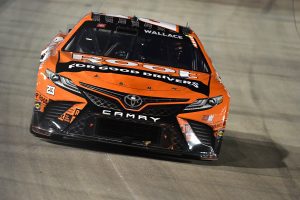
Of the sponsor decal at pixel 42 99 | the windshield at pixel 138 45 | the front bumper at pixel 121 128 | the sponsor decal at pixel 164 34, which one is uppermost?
the sponsor decal at pixel 164 34

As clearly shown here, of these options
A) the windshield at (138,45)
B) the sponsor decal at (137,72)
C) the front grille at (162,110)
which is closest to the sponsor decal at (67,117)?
the sponsor decal at (137,72)

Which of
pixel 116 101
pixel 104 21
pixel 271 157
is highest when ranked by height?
pixel 104 21

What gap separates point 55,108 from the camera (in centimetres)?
811

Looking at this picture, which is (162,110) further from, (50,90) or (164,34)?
(164,34)

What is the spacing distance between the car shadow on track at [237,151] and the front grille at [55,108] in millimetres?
315

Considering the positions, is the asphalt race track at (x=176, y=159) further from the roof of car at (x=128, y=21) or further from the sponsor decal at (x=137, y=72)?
the roof of car at (x=128, y=21)

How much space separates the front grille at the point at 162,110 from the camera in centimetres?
799

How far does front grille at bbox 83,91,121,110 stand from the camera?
7.96 m

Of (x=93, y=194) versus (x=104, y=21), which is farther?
(x=104, y=21)

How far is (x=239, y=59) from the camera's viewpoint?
16.0m

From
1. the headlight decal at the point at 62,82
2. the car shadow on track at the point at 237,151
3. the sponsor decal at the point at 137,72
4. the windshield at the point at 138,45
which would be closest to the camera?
the headlight decal at the point at 62,82

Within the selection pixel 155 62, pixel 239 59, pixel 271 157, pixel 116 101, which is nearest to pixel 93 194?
pixel 116 101

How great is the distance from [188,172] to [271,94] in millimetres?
5548

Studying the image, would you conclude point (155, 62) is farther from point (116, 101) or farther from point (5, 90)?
point (5, 90)
